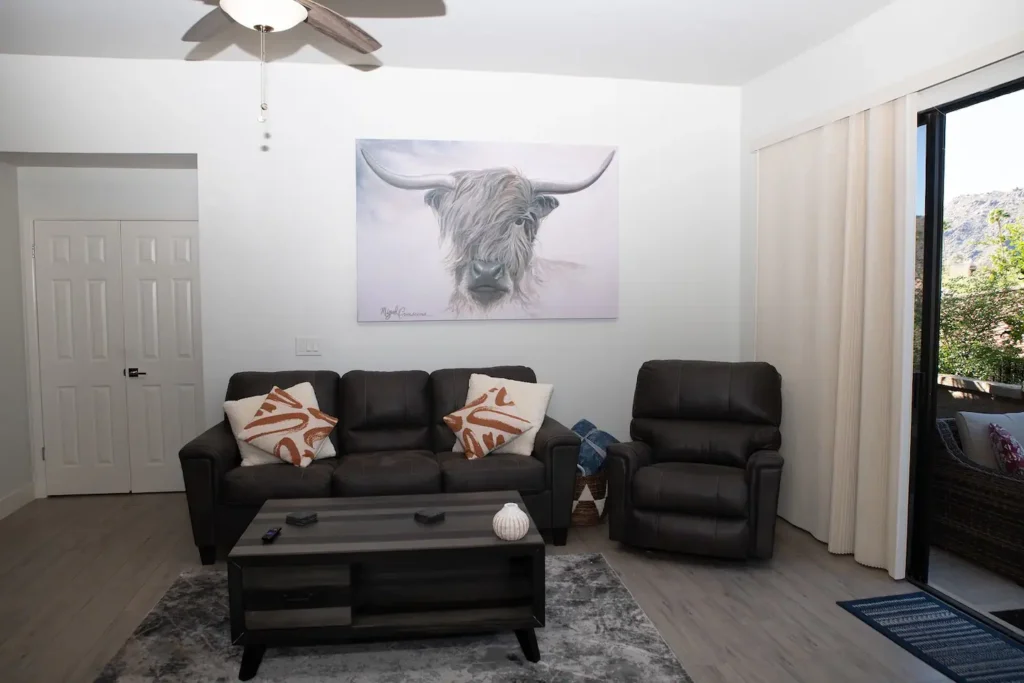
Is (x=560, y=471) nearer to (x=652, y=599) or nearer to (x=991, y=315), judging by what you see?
(x=652, y=599)

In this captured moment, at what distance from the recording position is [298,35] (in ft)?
12.3

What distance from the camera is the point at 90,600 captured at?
311 cm

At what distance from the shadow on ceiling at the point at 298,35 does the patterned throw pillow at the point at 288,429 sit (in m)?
1.85

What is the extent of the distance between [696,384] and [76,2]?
3.62m

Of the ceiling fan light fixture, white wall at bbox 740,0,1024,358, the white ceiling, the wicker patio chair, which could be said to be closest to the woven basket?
white wall at bbox 740,0,1024,358

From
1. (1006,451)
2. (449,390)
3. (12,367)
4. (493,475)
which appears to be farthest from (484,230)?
(12,367)

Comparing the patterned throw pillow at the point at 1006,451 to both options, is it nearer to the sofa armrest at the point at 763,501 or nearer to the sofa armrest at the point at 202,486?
the sofa armrest at the point at 763,501

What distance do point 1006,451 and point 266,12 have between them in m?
3.29

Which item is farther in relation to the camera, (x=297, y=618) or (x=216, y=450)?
(x=216, y=450)

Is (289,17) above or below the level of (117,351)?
above

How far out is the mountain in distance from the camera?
2.85m

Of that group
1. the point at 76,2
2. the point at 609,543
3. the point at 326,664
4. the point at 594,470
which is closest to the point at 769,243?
the point at 594,470

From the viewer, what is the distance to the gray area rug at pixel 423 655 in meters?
2.49

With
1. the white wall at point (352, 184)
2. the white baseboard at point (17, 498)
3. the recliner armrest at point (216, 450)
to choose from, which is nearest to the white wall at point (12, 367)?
the white baseboard at point (17, 498)
